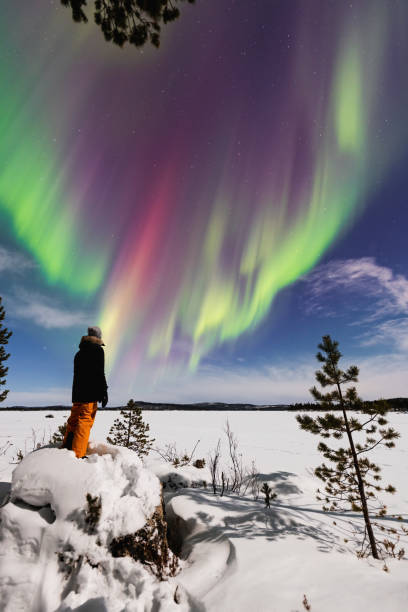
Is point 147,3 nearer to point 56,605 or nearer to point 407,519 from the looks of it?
point 56,605

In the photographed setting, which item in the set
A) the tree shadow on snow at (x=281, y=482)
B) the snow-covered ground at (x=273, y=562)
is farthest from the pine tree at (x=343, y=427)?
the tree shadow on snow at (x=281, y=482)

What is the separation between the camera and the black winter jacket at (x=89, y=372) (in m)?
4.40

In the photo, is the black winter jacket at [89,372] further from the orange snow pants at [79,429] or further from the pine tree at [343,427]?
the pine tree at [343,427]

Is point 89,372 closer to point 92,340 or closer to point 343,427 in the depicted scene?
point 92,340

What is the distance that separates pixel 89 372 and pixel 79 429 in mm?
865

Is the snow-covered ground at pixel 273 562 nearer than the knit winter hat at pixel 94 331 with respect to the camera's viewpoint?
Yes

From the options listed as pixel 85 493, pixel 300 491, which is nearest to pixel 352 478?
pixel 300 491

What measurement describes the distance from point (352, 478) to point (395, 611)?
120 inches

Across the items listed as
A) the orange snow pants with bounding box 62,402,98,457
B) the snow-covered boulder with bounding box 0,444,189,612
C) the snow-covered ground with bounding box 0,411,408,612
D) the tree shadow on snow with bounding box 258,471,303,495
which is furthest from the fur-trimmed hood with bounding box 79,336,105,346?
the tree shadow on snow with bounding box 258,471,303,495

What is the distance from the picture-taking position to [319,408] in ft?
18.3

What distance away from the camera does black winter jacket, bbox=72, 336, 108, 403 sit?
440cm

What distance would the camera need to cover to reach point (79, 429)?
423cm

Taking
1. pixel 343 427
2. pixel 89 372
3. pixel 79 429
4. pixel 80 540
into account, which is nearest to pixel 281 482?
pixel 343 427

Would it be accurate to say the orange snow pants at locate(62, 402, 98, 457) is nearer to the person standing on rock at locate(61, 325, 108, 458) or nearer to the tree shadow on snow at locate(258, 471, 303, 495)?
→ the person standing on rock at locate(61, 325, 108, 458)
